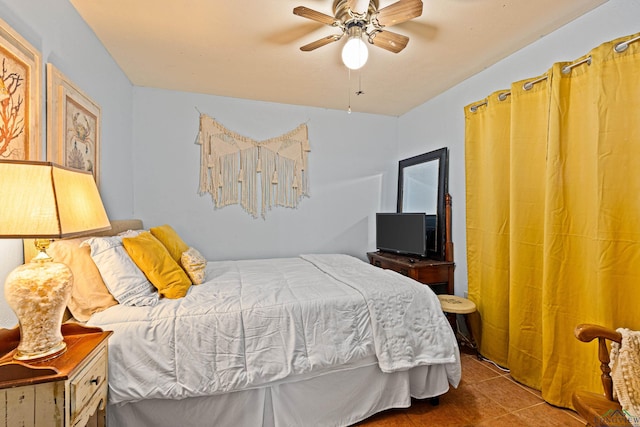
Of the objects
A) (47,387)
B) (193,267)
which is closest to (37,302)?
(47,387)

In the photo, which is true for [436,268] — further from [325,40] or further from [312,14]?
[312,14]

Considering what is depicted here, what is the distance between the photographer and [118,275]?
1615 millimetres

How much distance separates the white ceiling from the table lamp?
139cm

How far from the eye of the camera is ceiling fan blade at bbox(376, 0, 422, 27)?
1.56 m

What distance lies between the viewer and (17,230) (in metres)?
0.93

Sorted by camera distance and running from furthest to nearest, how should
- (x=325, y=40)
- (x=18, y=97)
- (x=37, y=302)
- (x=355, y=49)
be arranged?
(x=325, y=40), (x=355, y=49), (x=18, y=97), (x=37, y=302)

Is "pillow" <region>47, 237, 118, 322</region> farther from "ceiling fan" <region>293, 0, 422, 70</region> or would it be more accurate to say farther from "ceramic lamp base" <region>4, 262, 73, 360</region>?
"ceiling fan" <region>293, 0, 422, 70</region>

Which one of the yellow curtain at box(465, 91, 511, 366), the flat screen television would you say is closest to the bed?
the yellow curtain at box(465, 91, 511, 366)

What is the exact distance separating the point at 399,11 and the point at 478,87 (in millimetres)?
1539

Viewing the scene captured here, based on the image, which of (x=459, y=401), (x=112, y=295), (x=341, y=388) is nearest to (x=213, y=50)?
(x=112, y=295)

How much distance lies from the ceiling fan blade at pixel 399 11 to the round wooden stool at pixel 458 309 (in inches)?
83.5

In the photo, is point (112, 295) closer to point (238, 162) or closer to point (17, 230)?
point (17, 230)

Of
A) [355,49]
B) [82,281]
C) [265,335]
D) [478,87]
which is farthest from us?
[478,87]

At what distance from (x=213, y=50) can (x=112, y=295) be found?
1.90 metres
